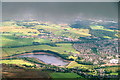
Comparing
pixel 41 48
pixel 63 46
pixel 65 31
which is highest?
pixel 65 31

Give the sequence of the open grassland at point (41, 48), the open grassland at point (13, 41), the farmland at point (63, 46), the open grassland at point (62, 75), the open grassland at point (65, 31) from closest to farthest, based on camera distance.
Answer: the open grassland at point (62, 75) → the farmland at point (63, 46) → the open grassland at point (41, 48) → the open grassland at point (13, 41) → the open grassland at point (65, 31)

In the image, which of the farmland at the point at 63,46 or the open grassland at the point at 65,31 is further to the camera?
the open grassland at the point at 65,31

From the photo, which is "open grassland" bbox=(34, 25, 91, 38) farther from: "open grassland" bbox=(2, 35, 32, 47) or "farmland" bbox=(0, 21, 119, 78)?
"open grassland" bbox=(2, 35, 32, 47)

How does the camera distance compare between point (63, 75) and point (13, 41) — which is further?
point (13, 41)

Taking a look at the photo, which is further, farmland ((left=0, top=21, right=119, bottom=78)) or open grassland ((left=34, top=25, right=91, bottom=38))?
open grassland ((left=34, top=25, right=91, bottom=38))

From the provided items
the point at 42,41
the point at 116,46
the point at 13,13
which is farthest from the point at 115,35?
the point at 13,13

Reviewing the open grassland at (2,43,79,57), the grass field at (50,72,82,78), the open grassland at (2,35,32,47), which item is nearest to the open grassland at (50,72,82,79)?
the grass field at (50,72,82,78)

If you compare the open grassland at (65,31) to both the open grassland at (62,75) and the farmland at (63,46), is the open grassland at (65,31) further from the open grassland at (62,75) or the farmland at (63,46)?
the open grassland at (62,75)

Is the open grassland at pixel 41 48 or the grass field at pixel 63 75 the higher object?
the open grassland at pixel 41 48

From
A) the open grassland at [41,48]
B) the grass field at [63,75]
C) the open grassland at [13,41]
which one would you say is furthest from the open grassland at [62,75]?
the open grassland at [13,41]

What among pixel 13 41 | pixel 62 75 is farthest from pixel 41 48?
pixel 62 75

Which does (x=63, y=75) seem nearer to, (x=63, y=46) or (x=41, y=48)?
(x=41, y=48)
